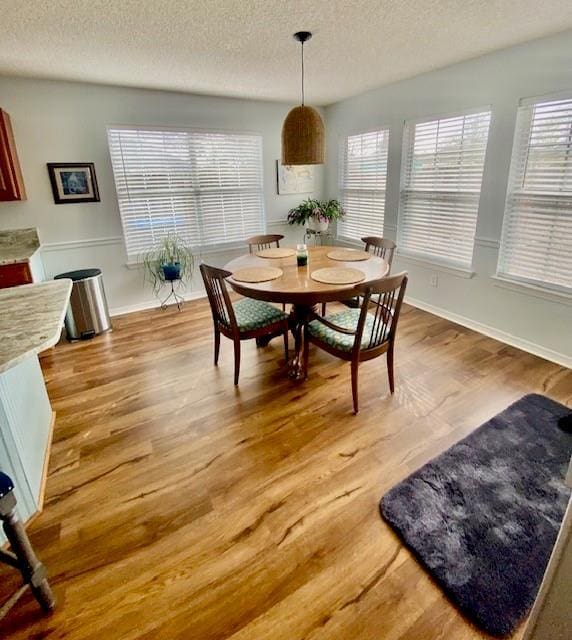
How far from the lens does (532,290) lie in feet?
9.64

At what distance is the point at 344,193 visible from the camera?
16.2 feet

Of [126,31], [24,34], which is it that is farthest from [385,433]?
[24,34]

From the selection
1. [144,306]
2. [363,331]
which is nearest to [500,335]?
[363,331]

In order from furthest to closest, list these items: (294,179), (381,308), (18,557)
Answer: (294,179), (381,308), (18,557)

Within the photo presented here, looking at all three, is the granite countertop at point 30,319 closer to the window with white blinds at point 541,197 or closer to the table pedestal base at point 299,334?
the table pedestal base at point 299,334

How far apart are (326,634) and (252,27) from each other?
123 inches

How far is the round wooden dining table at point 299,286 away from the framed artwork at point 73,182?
Result: 1.92 meters

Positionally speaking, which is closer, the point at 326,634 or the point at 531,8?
the point at 326,634

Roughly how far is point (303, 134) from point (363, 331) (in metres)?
1.38

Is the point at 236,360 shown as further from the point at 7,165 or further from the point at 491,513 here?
the point at 7,165

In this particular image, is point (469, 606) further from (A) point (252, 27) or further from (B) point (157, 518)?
(A) point (252, 27)

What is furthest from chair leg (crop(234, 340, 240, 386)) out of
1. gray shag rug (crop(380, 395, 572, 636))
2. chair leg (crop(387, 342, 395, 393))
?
gray shag rug (crop(380, 395, 572, 636))

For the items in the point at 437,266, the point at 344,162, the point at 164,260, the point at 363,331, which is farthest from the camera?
the point at 344,162

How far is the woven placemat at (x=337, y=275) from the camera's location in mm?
2383
